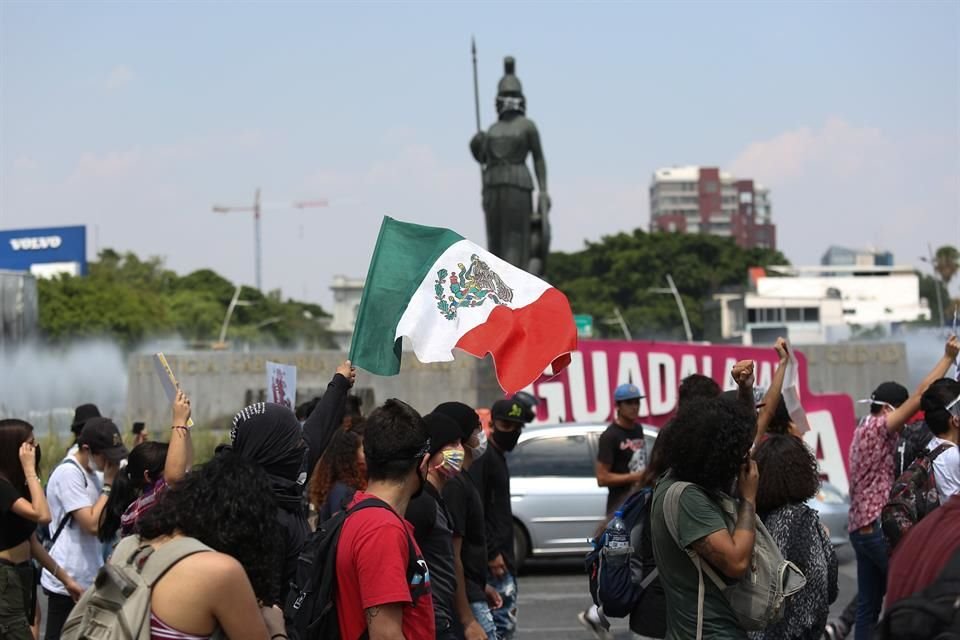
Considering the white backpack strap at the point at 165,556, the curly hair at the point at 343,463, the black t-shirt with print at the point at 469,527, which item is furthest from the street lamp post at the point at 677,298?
the white backpack strap at the point at 165,556

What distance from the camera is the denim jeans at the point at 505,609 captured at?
6.82m

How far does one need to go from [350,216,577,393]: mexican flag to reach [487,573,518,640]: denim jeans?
1.66 meters

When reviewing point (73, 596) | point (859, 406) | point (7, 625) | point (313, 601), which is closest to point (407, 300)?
point (313, 601)

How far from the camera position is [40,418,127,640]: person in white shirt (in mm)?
7055

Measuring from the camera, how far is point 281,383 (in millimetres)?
6652

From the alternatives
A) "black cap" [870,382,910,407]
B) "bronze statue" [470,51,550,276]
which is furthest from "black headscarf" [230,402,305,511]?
"bronze statue" [470,51,550,276]

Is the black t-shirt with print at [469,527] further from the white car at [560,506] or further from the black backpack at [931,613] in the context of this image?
the white car at [560,506]

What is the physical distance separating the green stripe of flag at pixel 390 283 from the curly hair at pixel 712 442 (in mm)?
1419

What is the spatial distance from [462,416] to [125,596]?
8.90 ft

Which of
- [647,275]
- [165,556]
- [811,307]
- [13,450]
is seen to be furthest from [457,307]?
[811,307]

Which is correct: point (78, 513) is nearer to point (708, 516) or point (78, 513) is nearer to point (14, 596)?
point (14, 596)

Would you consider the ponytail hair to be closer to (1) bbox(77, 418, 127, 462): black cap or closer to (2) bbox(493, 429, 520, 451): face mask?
(1) bbox(77, 418, 127, 462): black cap

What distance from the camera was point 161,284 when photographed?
3807 inches

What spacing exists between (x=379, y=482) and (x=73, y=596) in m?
3.32
